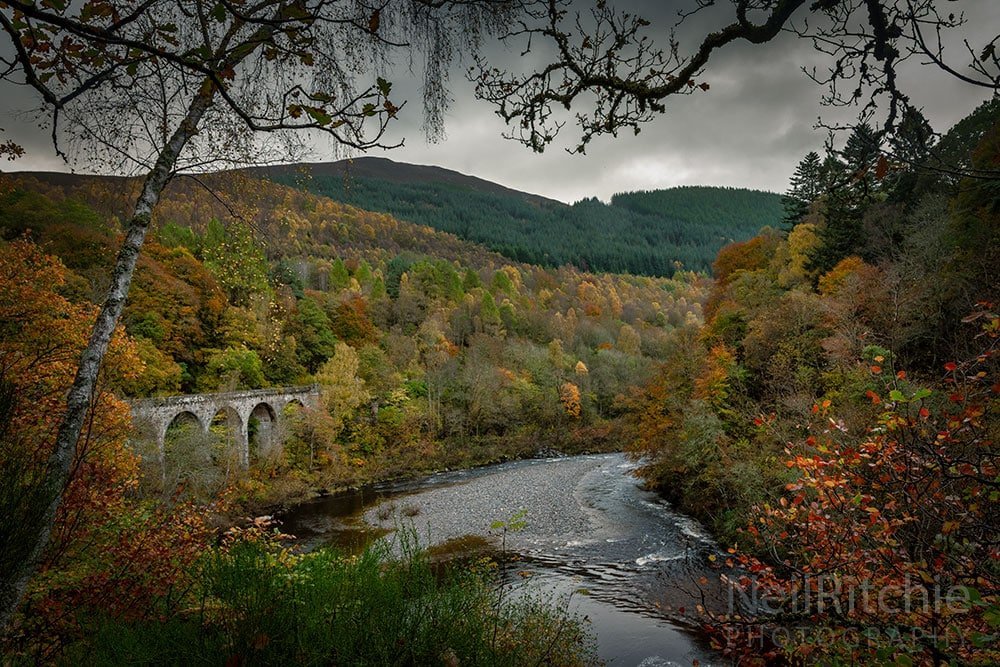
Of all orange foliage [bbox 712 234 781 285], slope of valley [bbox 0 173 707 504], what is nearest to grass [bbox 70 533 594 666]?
slope of valley [bbox 0 173 707 504]

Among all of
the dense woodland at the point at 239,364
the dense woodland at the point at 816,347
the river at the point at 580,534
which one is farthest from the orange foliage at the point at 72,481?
the dense woodland at the point at 816,347

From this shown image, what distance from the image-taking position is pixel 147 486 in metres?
14.8

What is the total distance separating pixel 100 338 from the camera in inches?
144

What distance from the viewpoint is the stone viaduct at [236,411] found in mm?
20203

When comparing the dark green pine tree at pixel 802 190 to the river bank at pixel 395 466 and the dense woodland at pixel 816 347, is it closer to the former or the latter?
the dense woodland at pixel 816 347

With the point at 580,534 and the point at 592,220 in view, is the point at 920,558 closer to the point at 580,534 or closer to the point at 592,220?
the point at 580,534

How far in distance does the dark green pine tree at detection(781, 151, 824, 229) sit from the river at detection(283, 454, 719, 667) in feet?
57.5

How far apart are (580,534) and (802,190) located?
2412cm

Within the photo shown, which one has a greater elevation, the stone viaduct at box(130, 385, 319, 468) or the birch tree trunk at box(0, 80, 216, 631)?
the birch tree trunk at box(0, 80, 216, 631)

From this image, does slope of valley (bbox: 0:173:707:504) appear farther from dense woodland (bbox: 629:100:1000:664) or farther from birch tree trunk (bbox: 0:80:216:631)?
dense woodland (bbox: 629:100:1000:664)

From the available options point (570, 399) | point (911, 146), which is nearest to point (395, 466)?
point (570, 399)

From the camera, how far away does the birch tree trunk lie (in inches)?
114

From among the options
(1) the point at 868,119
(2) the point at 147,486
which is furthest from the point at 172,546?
(2) the point at 147,486

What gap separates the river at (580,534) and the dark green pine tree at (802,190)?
1751 centimetres
